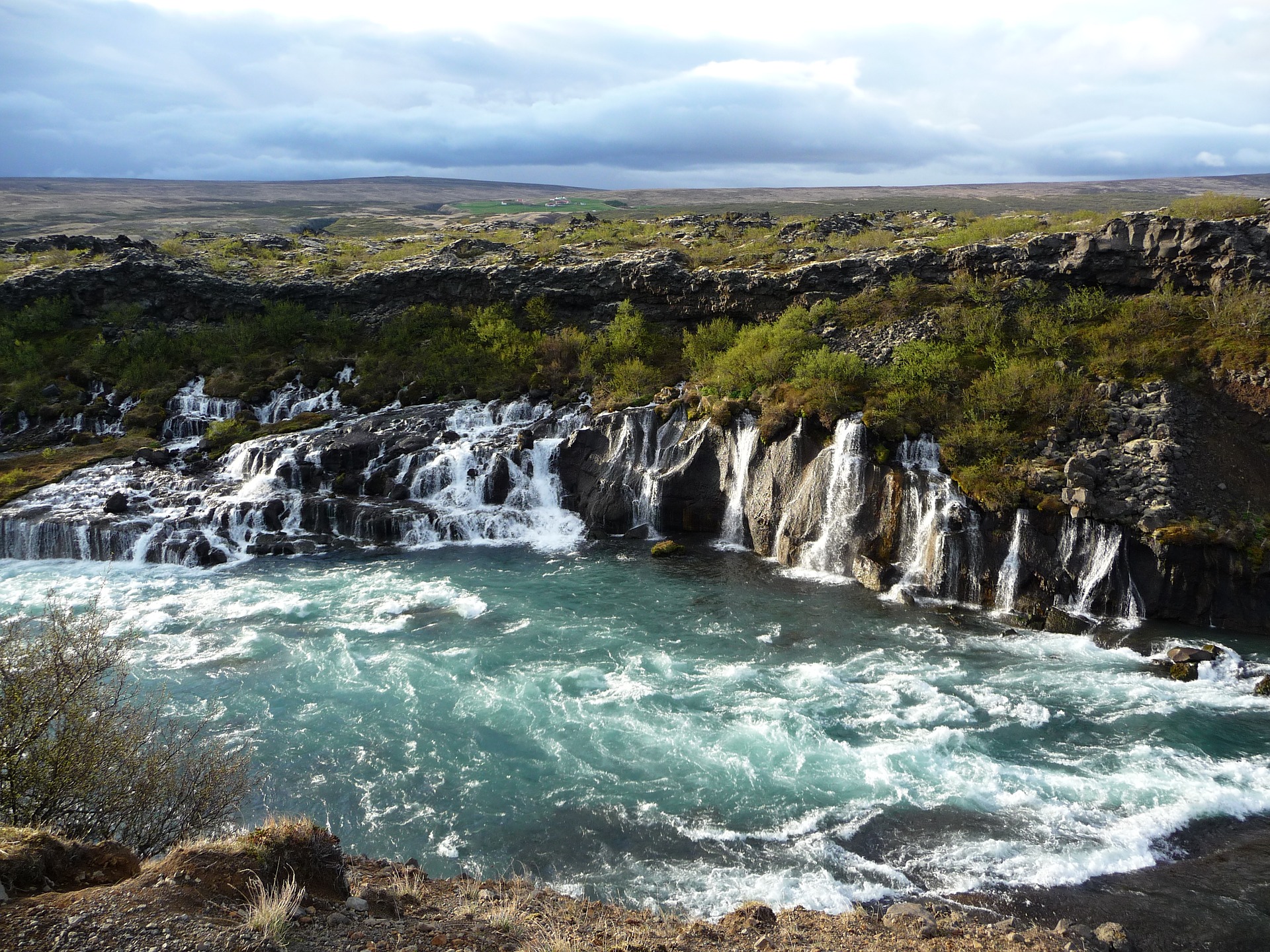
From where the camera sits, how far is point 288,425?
46.6m

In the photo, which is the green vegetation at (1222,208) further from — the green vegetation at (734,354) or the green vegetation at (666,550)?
the green vegetation at (666,550)

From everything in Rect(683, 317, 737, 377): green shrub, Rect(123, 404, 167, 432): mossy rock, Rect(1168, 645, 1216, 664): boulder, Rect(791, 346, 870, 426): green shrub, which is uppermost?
Rect(683, 317, 737, 377): green shrub

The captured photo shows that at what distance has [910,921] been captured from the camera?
13.6 meters

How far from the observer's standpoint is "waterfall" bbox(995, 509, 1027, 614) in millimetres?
27672

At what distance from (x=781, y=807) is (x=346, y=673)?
14.0 meters

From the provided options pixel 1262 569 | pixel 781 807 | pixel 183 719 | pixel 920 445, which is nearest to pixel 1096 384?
pixel 920 445

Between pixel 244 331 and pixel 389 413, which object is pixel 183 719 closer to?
pixel 389 413

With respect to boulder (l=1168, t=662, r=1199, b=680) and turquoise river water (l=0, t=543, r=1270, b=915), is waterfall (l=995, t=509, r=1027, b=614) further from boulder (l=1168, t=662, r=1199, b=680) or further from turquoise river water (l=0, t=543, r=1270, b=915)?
boulder (l=1168, t=662, r=1199, b=680)

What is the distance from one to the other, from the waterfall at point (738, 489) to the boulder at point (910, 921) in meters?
21.6

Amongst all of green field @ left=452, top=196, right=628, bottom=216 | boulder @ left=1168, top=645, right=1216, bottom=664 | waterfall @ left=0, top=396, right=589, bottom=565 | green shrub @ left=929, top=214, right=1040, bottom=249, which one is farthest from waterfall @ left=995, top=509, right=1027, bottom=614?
green field @ left=452, top=196, right=628, bottom=216

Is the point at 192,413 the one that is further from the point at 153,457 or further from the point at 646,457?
the point at 646,457

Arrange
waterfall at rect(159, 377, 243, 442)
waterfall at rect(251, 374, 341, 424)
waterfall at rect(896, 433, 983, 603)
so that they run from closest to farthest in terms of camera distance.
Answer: waterfall at rect(896, 433, 983, 603) < waterfall at rect(159, 377, 243, 442) < waterfall at rect(251, 374, 341, 424)

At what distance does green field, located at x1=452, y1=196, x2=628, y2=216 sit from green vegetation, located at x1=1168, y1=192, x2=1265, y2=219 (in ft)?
385

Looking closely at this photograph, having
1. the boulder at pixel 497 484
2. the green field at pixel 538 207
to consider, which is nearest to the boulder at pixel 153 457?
the boulder at pixel 497 484
